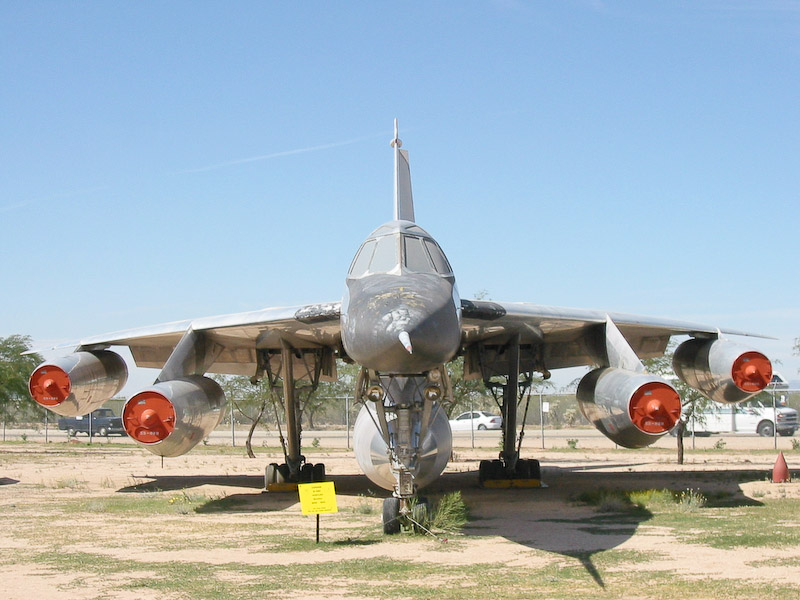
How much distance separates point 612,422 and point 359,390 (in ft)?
10.6

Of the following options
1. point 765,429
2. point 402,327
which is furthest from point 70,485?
point 765,429

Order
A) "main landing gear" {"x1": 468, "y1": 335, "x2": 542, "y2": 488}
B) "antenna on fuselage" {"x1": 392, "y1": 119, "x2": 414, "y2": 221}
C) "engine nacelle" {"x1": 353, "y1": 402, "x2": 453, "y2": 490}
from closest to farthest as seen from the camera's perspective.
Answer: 1. "engine nacelle" {"x1": 353, "y1": 402, "x2": 453, "y2": 490}
2. "antenna on fuselage" {"x1": 392, "y1": 119, "x2": 414, "y2": 221}
3. "main landing gear" {"x1": 468, "y1": 335, "x2": 542, "y2": 488}

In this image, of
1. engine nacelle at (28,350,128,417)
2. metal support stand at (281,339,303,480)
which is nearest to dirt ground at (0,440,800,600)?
metal support stand at (281,339,303,480)

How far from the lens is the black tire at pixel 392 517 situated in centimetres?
1017

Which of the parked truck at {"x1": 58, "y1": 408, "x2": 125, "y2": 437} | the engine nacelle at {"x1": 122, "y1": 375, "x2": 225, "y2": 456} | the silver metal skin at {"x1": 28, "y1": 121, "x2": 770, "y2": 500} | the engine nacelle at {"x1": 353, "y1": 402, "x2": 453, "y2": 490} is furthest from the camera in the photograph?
the parked truck at {"x1": 58, "y1": 408, "x2": 125, "y2": 437}

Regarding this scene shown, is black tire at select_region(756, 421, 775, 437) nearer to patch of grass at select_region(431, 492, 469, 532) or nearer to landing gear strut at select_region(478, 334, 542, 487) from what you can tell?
landing gear strut at select_region(478, 334, 542, 487)

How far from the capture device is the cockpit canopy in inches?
400

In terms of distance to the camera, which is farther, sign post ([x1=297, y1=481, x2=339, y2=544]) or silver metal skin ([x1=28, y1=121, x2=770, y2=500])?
sign post ([x1=297, y1=481, x2=339, y2=544])

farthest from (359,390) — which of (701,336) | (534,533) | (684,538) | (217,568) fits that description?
(701,336)

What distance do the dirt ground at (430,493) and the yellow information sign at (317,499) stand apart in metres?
0.45

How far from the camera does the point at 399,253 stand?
10234 millimetres

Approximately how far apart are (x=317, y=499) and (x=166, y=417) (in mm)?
2807

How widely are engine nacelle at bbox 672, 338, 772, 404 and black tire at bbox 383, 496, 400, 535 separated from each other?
612cm

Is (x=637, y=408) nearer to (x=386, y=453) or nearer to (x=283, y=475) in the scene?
(x=386, y=453)
